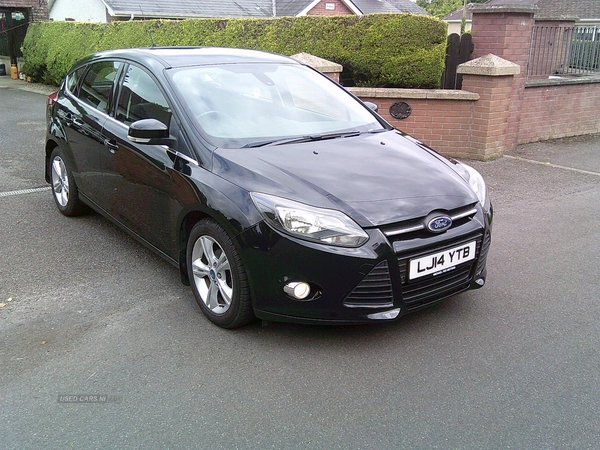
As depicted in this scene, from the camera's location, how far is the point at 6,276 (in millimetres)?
4461

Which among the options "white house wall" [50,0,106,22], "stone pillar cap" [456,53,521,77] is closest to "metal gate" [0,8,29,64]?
"white house wall" [50,0,106,22]

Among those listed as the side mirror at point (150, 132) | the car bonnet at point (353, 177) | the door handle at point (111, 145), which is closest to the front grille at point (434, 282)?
the car bonnet at point (353, 177)

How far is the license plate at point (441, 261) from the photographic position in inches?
131

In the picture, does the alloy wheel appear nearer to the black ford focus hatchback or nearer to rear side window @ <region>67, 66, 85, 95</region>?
the black ford focus hatchback

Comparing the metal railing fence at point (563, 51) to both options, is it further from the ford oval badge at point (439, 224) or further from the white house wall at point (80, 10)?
the white house wall at point (80, 10)

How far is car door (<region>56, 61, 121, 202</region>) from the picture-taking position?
4867 millimetres

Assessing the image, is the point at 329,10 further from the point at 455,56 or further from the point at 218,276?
the point at 218,276

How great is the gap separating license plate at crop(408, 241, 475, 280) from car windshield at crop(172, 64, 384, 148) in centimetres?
127

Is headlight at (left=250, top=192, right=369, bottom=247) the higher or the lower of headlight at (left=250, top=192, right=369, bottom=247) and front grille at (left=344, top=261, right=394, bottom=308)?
the higher

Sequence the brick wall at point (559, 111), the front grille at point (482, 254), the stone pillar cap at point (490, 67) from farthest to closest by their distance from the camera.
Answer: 1. the brick wall at point (559, 111)
2. the stone pillar cap at point (490, 67)
3. the front grille at point (482, 254)

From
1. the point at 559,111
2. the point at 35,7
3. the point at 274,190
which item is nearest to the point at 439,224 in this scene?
the point at 274,190

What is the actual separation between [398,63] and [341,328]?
6371 mm

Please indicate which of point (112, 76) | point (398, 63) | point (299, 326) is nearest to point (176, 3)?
point (398, 63)

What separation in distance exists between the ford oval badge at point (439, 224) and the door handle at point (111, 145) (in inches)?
96.8
